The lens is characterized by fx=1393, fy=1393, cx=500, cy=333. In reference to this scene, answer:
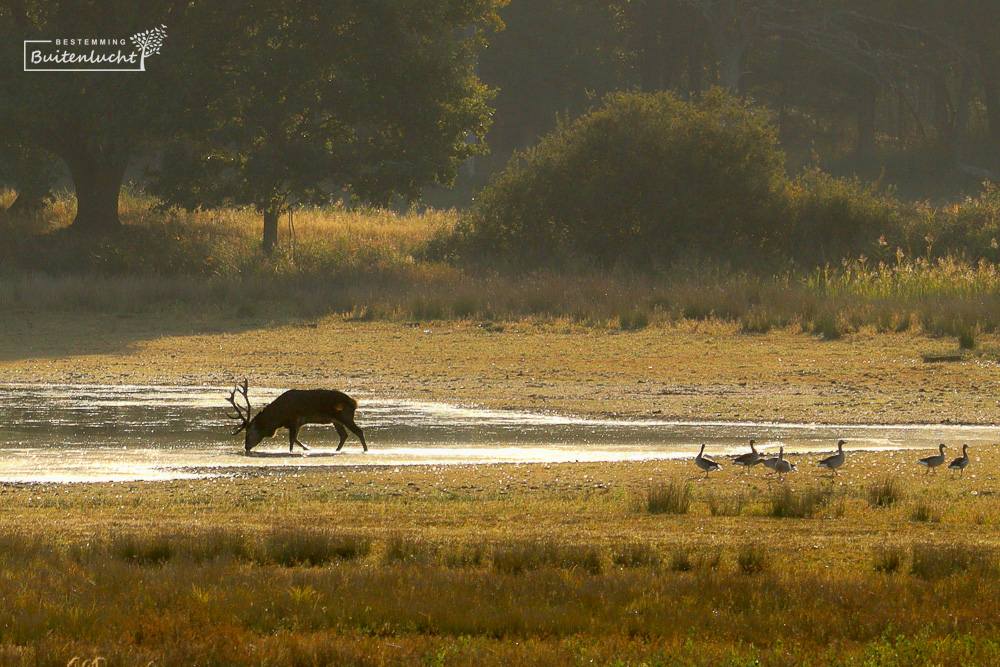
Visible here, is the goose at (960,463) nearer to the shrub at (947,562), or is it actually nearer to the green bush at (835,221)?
the shrub at (947,562)

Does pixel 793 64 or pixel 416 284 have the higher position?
pixel 793 64

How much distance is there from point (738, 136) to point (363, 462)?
1157 inches

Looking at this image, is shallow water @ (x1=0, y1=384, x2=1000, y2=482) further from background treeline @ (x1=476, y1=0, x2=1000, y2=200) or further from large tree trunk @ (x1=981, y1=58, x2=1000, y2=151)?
large tree trunk @ (x1=981, y1=58, x2=1000, y2=151)

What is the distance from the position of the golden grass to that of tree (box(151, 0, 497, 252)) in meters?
28.5

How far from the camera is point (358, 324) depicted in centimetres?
3142

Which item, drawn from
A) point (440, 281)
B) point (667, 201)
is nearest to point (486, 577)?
point (440, 281)

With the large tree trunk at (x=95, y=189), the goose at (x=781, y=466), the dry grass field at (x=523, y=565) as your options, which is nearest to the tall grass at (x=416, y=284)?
the large tree trunk at (x=95, y=189)

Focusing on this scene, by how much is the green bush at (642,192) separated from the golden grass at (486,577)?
28.4 m

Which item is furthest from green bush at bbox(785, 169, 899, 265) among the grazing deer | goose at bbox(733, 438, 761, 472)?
goose at bbox(733, 438, 761, 472)

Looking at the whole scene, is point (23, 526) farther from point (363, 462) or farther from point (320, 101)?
point (320, 101)

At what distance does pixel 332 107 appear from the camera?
42.2 meters

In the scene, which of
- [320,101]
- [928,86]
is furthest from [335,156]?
[928,86]

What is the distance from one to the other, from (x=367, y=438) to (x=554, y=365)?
802cm

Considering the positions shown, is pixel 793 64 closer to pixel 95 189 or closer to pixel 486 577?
pixel 95 189
